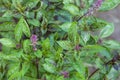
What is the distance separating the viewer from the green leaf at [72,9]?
163 cm

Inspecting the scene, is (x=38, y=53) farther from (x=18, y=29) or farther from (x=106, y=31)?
(x=106, y=31)

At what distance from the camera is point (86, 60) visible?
177cm

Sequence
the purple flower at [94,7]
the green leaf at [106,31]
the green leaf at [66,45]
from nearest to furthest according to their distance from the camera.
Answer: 1. the purple flower at [94,7]
2. the green leaf at [66,45]
3. the green leaf at [106,31]

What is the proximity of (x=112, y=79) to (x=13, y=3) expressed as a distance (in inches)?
28.2

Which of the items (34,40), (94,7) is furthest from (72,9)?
(34,40)

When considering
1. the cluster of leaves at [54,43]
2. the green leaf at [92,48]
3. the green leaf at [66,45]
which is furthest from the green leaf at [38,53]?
the green leaf at [92,48]

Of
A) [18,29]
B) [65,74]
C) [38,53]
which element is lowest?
[65,74]

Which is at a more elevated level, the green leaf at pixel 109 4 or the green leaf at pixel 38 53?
the green leaf at pixel 109 4

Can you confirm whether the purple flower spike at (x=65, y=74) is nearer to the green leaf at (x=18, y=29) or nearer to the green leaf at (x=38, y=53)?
the green leaf at (x=38, y=53)

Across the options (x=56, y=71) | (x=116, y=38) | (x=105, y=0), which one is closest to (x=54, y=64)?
(x=56, y=71)

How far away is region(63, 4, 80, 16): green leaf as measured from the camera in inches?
64.1

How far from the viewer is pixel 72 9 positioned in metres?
1.63

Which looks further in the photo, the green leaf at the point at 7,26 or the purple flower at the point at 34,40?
the green leaf at the point at 7,26

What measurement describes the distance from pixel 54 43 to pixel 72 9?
0.80 ft
